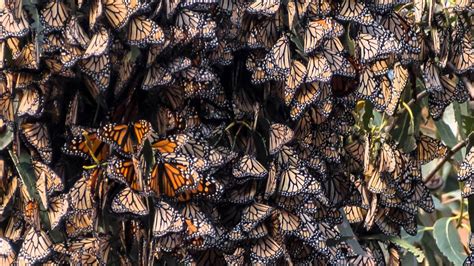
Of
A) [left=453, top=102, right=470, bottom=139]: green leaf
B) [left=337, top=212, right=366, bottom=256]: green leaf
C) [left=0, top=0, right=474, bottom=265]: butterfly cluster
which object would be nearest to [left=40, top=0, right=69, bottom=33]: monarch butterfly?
[left=0, top=0, right=474, bottom=265]: butterfly cluster

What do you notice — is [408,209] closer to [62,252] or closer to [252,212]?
[252,212]

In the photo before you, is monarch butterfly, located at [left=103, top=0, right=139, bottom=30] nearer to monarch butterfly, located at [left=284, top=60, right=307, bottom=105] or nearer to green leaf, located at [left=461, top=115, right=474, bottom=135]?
monarch butterfly, located at [left=284, top=60, right=307, bottom=105]

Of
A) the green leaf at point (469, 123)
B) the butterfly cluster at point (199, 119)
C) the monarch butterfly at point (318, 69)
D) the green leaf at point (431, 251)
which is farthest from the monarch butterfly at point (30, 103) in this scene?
the green leaf at point (431, 251)

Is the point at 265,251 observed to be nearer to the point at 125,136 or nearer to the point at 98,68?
the point at 125,136

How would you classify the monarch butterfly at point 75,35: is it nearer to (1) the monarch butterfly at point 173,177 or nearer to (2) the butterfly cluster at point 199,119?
(2) the butterfly cluster at point 199,119

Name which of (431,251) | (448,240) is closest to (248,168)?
(448,240)
